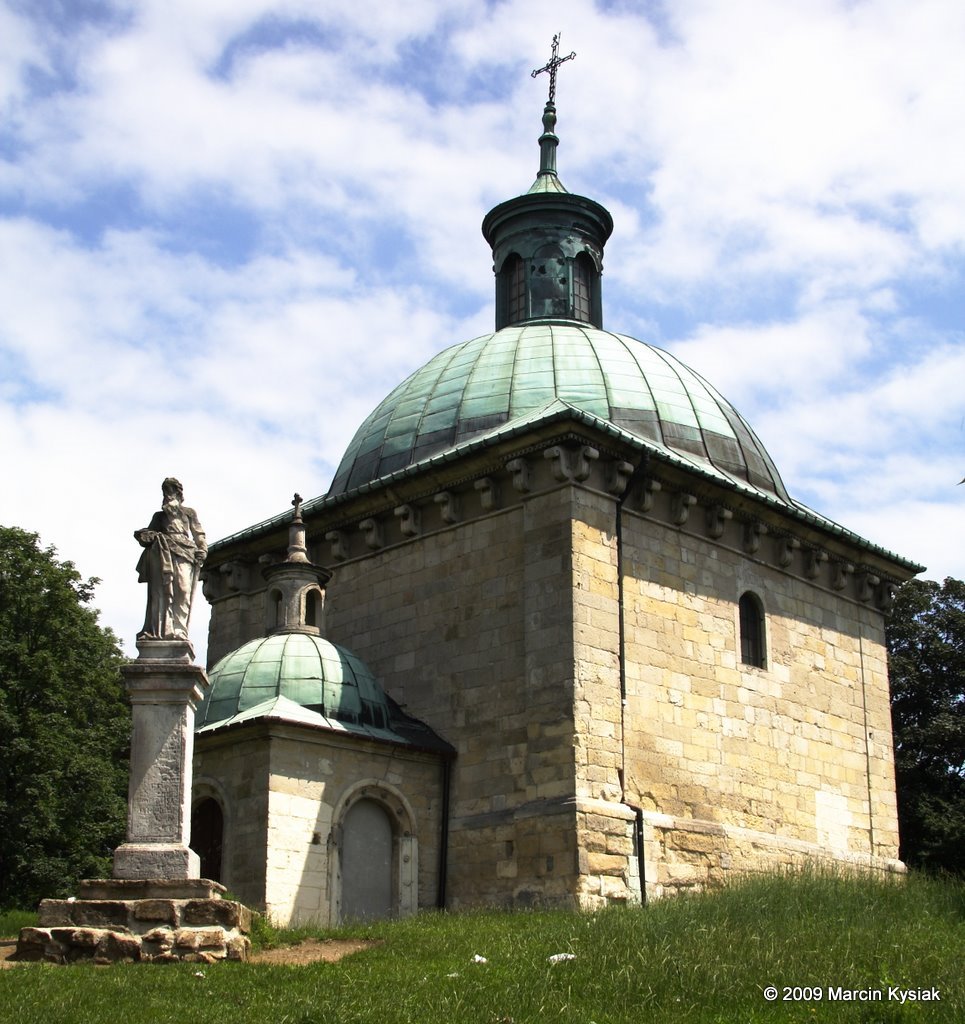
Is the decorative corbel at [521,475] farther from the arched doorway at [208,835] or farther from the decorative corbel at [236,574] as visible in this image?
the decorative corbel at [236,574]

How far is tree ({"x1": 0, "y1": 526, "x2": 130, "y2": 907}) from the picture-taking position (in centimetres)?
2956

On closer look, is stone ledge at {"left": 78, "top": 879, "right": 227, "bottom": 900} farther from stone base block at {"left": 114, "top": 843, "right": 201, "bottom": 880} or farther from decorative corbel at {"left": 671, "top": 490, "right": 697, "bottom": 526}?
decorative corbel at {"left": 671, "top": 490, "right": 697, "bottom": 526}

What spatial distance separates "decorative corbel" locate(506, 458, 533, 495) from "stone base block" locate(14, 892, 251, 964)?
8304 mm

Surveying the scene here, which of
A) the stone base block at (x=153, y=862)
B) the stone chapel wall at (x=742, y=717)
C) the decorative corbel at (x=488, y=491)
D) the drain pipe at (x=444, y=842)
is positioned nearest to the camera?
the stone base block at (x=153, y=862)

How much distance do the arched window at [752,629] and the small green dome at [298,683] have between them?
5.44 metres

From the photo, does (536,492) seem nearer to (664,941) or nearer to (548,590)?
(548,590)

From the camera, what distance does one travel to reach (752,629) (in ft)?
77.4

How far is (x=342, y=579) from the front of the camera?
24625 millimetres

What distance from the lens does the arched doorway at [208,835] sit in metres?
20.2

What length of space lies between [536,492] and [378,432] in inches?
198

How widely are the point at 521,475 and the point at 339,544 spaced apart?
4.24 m

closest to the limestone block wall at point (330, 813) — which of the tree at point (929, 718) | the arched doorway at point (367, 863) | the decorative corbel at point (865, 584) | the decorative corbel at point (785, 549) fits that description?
the arched doorway at point (367, 863)

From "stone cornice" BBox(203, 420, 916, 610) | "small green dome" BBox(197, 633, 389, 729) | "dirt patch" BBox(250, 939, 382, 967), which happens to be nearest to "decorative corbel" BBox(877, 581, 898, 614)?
"stone cornice" BBox(203, 420, 916, 610)

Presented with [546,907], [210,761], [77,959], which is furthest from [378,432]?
[77,959]
